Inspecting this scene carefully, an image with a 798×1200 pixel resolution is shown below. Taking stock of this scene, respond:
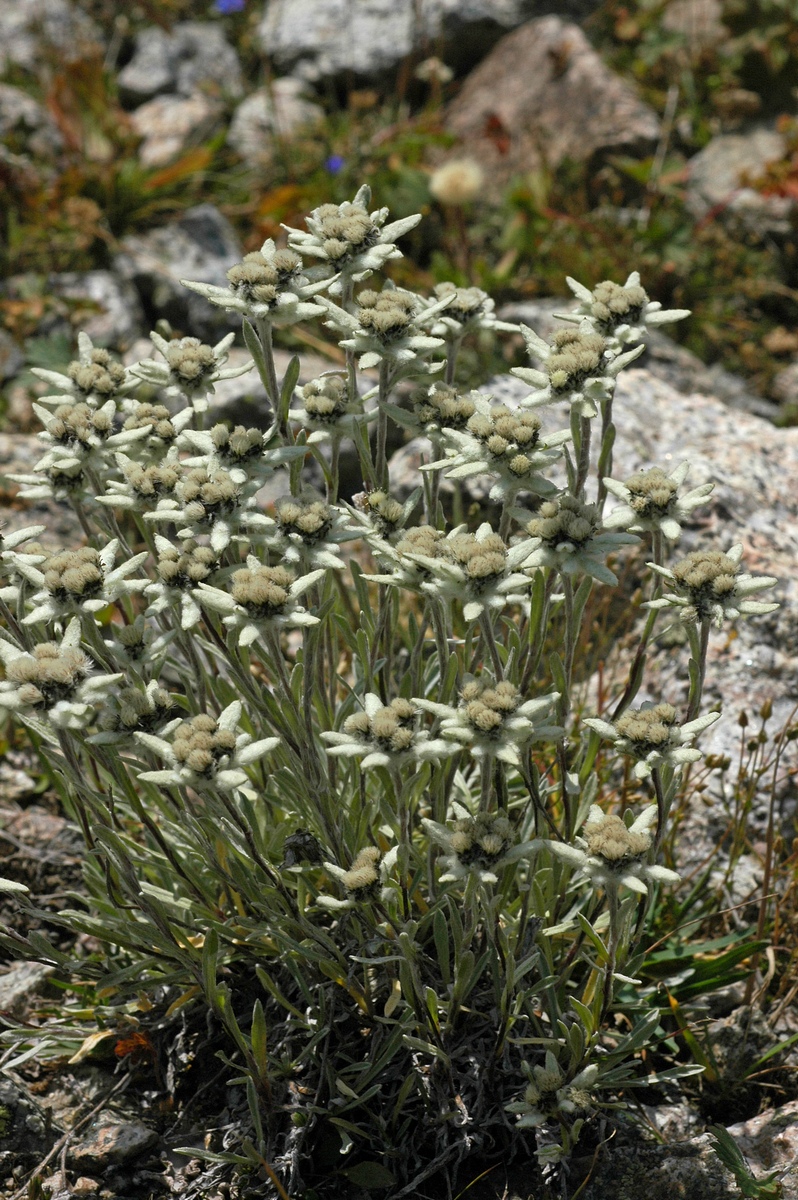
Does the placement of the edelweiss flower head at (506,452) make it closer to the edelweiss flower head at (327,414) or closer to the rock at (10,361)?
the edelweiss flower head at (327,414)

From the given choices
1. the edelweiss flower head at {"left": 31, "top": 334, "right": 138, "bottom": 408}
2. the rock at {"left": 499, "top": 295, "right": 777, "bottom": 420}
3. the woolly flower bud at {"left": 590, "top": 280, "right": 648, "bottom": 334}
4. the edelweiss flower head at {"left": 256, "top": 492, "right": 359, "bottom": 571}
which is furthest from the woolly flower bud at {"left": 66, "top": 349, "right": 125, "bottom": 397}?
the rock at {"left": 499, "top": 295, "right": 777, "bottom": 420}

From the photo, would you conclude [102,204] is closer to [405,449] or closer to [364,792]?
[405,449]

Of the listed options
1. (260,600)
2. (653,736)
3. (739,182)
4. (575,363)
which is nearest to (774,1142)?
(653,736)

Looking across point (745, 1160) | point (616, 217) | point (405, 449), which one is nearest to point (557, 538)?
point (745, 1160)

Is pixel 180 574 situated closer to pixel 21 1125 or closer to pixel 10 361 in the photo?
pixel 21 1125

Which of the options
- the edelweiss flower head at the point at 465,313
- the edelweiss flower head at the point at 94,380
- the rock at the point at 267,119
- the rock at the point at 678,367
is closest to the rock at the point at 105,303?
the rock at the point at 267,119

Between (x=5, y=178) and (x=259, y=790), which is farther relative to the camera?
(x=5, y=178)
